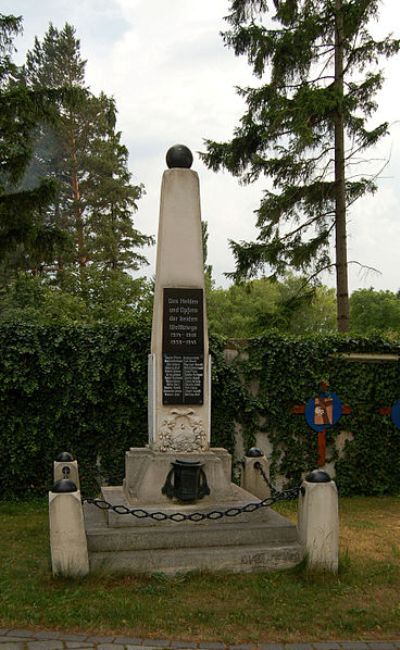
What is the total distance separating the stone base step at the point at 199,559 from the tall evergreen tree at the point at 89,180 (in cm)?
1927

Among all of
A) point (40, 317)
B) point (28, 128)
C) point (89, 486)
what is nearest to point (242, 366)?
point (89, 486)

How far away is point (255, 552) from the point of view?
5.61 metres

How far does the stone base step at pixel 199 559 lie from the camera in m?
5.36

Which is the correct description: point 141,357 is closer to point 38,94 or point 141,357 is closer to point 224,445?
point 224,445

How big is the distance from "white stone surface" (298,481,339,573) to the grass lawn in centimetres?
14

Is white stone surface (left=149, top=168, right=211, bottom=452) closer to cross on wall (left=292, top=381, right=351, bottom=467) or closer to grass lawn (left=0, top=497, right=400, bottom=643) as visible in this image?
grass lawn (left=0, top=497, right=400, bottom=643)

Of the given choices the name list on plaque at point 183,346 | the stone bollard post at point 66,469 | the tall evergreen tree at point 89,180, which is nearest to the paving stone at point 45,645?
the name list on plaque at point 183,346

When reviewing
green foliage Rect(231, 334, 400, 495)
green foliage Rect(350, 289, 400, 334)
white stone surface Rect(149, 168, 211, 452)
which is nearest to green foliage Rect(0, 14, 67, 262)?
green foliage Rect(231, 334, 400, 495)

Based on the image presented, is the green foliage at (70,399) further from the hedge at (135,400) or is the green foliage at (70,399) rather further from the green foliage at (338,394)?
the green foliage at (338,394)

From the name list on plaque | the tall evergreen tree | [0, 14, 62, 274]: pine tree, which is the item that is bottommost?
the name list on plaque

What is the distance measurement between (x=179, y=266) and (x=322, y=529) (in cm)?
322

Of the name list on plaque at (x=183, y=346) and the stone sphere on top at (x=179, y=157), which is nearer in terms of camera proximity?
the name list on plaque at (x=183, y=346)

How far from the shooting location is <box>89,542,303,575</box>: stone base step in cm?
536

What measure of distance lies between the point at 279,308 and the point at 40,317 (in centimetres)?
680
